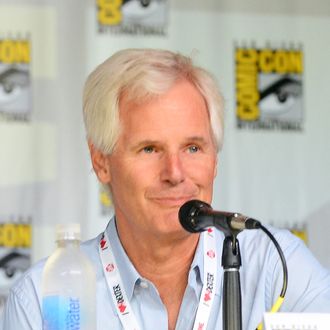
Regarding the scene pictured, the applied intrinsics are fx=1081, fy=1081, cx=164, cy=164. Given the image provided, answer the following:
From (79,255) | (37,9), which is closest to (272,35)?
(37,9)

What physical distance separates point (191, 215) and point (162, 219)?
44 centimetres

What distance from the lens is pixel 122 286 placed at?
8.47 feet

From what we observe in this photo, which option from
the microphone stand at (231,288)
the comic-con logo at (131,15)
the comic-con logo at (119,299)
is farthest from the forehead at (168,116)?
the comic-con logo at (131,15)

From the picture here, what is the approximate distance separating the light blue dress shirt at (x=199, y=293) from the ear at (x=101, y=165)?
0.53 ft

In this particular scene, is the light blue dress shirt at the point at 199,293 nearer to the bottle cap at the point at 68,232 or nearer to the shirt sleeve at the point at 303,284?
the shirt sleeve at the point at 303,284

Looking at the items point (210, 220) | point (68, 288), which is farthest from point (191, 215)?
point (68, 288)

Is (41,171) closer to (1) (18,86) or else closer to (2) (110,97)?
(1) (18,86)

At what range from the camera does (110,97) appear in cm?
257

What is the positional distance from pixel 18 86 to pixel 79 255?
170 centimetres

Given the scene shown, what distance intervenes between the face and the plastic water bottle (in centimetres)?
34

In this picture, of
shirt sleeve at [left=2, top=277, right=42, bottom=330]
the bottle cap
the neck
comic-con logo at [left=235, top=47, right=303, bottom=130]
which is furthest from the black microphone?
comic-con logo at [left=235, top=47, right=303, bottom=130]

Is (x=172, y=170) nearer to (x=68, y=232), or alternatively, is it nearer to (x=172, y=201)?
(x=172, y=201)

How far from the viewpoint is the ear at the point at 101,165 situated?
2666 millimetres

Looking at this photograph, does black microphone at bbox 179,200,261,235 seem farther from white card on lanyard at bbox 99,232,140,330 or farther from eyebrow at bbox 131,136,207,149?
white card on lanyard at bbox 99,232,140,330
